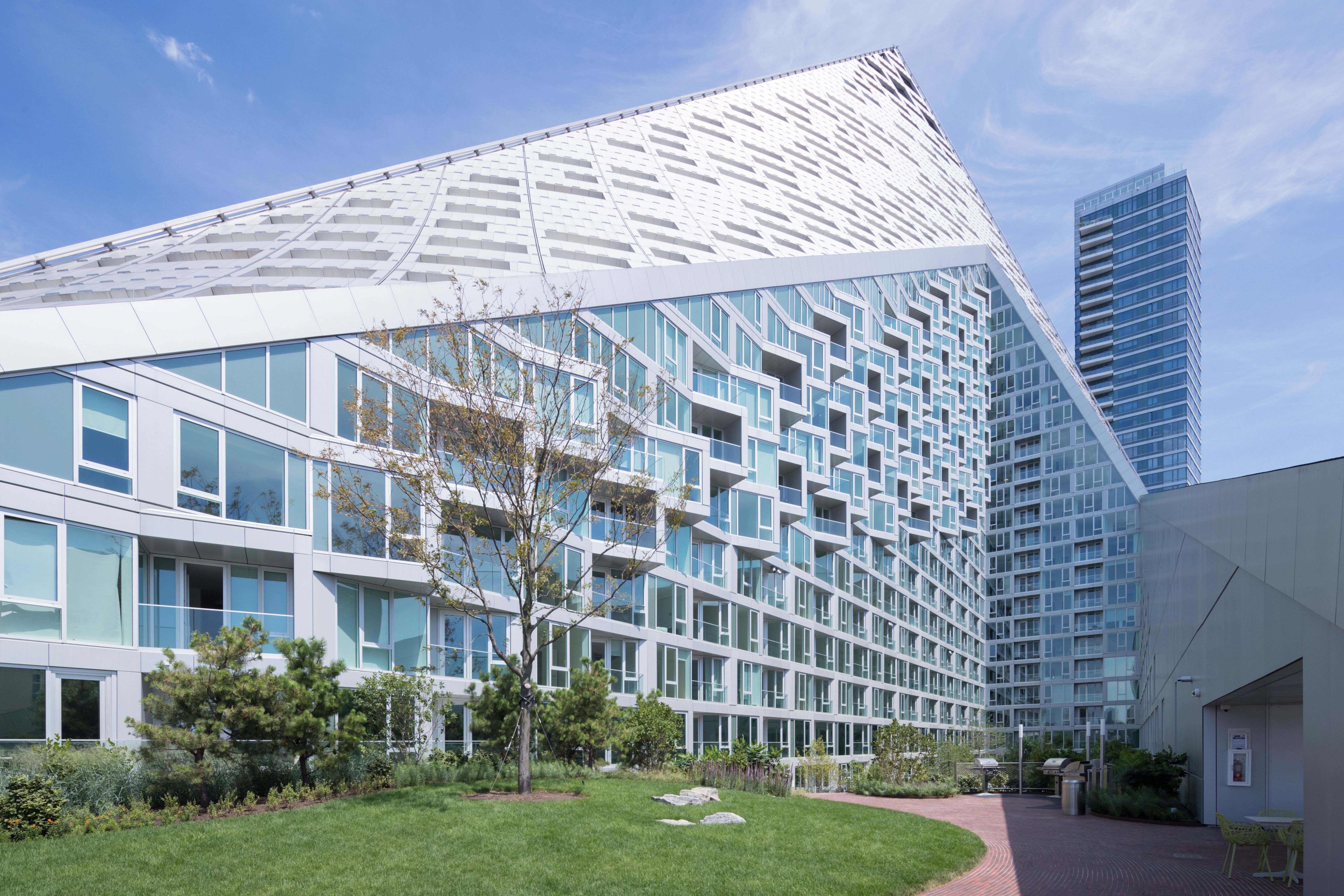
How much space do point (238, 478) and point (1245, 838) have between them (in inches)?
798

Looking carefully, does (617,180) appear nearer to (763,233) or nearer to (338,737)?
(763,233)

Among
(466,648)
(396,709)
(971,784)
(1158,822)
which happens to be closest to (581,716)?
(466,648)

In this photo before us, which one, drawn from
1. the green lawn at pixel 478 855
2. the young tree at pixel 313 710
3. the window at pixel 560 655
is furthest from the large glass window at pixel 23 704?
the window at pixel 560 655

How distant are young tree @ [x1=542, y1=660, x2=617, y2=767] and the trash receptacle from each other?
12784mm

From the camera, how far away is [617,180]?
46.8 m

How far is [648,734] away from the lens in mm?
27047

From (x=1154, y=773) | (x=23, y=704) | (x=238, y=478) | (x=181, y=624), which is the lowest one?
(x=1154, y=773)

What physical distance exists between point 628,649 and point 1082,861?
1838cm

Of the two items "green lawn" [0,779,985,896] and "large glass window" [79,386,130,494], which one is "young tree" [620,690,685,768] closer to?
"green lawn" [0,779,985,896]

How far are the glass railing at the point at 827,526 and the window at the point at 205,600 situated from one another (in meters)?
30.4

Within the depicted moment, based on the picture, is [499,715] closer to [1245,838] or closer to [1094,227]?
[1245,838]

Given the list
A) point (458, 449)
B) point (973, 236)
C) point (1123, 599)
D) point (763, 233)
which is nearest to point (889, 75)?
point (973, 236)

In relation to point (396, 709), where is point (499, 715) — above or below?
below

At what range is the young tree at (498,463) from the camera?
18734 millimetres
